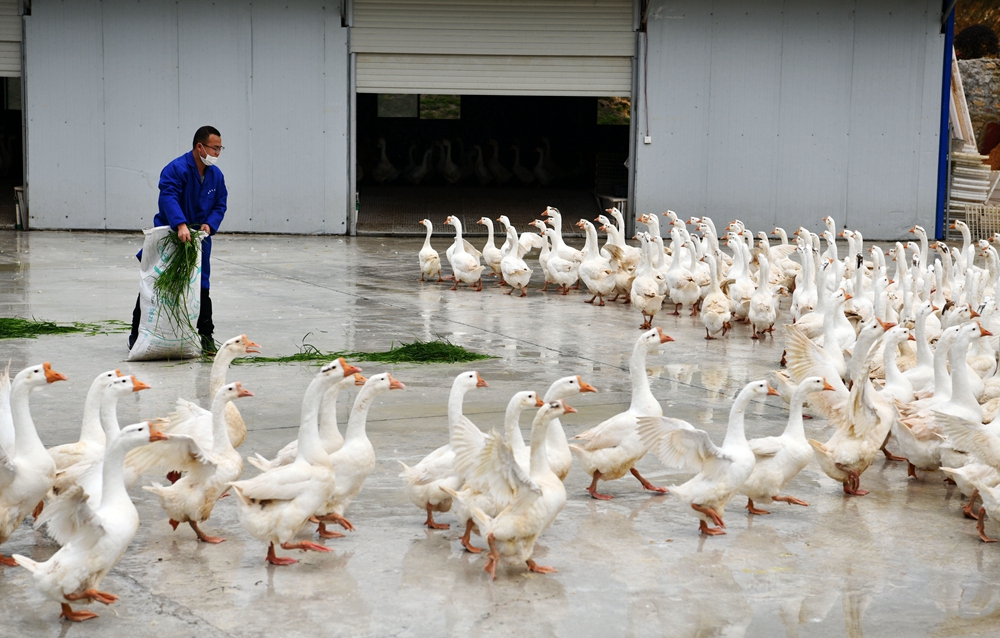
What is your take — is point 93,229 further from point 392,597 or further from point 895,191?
point 392,597

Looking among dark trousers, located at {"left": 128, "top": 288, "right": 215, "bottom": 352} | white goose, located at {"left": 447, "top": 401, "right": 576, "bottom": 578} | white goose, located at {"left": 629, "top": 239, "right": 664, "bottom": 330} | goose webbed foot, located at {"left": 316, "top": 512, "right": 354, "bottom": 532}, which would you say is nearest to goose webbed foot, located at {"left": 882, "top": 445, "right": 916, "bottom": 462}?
white goose, located at {"left": 447, "top": 401, "right": 576, "bottom": 578}

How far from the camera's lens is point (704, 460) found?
19.6 feet

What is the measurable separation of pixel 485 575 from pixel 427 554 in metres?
0.38

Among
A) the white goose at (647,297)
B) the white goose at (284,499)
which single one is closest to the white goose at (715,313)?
the white goose at (647,297)

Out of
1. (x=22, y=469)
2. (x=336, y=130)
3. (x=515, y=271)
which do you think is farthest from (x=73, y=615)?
(x=336, y=130)

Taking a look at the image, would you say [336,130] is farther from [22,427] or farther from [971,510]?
[971,510]

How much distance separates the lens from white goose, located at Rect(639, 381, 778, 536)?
592 centimetres

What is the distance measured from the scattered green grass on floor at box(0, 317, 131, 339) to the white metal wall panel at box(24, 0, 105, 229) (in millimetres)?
9280

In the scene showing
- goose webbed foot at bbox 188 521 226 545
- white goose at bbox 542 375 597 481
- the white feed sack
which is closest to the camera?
goose webbed foot at bbox 188 521 226 545

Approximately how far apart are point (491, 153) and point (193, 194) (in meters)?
19.7

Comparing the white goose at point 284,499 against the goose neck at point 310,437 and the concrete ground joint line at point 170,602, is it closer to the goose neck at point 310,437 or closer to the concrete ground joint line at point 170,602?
the goose neck at point 310,437

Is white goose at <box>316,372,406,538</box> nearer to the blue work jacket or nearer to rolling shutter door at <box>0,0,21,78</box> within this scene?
the blue work jacket

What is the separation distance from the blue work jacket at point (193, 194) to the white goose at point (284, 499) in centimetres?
457

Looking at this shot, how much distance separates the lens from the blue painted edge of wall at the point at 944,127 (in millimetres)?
20750
